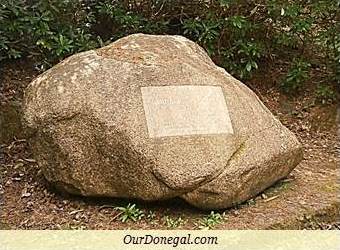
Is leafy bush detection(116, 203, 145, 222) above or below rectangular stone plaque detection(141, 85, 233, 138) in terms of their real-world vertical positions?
below

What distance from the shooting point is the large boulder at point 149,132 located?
2789 millimetres

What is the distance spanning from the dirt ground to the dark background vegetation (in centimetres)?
61

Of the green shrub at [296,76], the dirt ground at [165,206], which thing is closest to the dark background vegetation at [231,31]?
the green shrub at [296,76]

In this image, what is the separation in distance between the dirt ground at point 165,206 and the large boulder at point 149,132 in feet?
0.28

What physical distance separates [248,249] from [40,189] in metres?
1.16

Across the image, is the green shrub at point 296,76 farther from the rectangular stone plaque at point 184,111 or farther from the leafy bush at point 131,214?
the leafy bush at point 131,214

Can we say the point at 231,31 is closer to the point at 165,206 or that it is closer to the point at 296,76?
the point at 296,76

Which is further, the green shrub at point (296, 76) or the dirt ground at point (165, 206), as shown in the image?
the green shrub at point (296, 76)

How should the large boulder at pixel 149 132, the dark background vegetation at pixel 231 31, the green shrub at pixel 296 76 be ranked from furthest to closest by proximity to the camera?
the green shrub at pixel 296 76, the dark background vegetation at pixel 231 31, the large boulder at pixel 149 132

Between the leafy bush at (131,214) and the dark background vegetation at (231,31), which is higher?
the dark background vegetation at (231,31)

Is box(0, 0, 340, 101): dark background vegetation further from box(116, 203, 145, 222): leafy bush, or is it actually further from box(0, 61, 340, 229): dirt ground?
box(116, 203, 145, 222): leafy bush

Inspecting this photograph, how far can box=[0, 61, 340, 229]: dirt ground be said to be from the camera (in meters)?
2.88

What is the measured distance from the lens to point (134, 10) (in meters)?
4.23

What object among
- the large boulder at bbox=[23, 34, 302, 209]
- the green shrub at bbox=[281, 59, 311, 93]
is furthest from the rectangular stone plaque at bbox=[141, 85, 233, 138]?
the green shrub at bbox=[281, 59, 311, 93]
